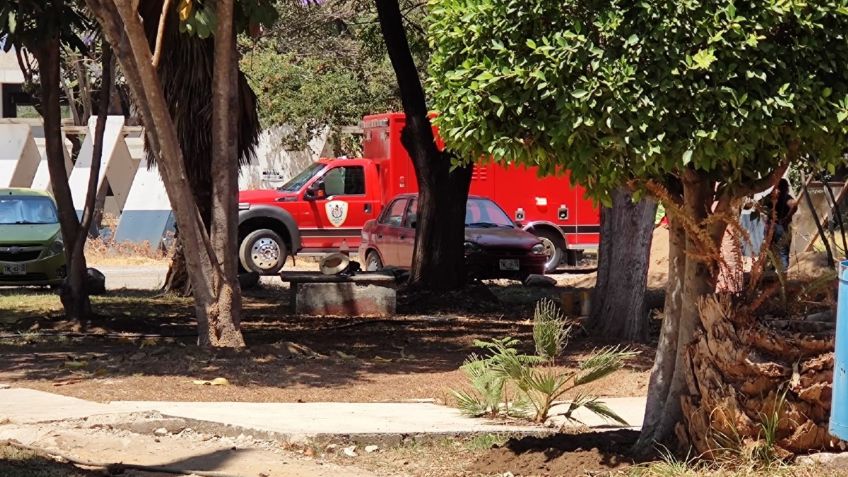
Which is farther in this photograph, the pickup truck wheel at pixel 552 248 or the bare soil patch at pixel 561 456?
the pickup truck wheel at pixel 552 248

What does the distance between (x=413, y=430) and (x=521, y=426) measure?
0.83 metres

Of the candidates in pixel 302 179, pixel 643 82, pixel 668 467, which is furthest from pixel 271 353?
pixel 302 179

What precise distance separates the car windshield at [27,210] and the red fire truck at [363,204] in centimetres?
369

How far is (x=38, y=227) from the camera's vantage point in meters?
20.9

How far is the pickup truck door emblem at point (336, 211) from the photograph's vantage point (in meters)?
24.8

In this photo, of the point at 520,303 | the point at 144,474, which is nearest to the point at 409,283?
the point at 520,303

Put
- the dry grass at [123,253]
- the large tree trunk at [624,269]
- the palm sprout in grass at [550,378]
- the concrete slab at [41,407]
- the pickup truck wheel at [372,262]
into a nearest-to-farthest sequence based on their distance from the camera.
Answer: the palm sprout in grass at [550,378]
the concrete slab at [41,407]
the large tree trunk at [624,269]
the pickup truck wheel at [372,262]
the dry grass at [123,253]

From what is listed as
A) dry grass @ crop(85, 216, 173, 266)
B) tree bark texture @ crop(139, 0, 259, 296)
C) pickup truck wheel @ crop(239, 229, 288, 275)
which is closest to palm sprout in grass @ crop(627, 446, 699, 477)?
tree bark texture @ crop(139, 0, 259, 296)

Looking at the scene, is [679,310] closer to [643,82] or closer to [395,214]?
[643,82]

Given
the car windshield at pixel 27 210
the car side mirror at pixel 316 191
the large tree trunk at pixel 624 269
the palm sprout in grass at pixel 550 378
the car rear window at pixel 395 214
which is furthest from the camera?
the car side mirror at pixel 316 191

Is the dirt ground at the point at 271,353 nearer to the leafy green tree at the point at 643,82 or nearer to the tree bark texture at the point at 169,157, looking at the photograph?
Answer: the tree bark texture at the point at 169,157

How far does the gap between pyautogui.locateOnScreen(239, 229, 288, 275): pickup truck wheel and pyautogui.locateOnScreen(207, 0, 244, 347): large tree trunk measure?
11.3m

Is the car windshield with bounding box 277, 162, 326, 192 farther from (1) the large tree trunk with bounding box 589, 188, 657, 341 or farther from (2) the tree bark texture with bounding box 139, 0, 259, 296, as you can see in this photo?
(1) the large tree trunk with bounding box 589, 188, 657, 341

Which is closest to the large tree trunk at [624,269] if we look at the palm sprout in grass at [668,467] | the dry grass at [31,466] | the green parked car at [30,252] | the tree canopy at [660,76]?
the palm sprout in grass at [668,467]
